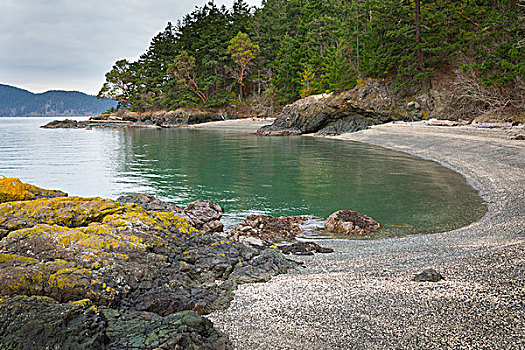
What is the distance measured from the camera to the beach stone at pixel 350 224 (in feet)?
24.1

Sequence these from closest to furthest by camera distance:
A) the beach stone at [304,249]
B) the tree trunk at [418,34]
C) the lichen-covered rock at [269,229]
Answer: the beach stone at [304,249], the lichen-covered rock at [269,229], the tree trunk at [418,34]

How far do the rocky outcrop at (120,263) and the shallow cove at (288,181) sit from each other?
174 inches

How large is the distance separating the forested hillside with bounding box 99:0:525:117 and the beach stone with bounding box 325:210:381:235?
54.1 ft

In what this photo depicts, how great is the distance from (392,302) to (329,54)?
1750 inches

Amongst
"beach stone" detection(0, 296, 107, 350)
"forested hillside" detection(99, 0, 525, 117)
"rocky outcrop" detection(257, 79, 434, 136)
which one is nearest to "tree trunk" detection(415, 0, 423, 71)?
"forested hillside" detection(99, 0, 525, 117)

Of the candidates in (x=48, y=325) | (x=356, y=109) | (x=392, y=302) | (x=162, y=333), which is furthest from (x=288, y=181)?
(x=356, y=109)

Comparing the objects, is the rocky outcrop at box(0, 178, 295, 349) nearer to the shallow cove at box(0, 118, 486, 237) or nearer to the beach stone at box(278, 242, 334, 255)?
the beach stone at box(278, 242, 334, 255)

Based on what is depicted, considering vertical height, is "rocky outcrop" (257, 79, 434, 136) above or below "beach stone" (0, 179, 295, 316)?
above

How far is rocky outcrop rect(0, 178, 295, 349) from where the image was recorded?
284cm

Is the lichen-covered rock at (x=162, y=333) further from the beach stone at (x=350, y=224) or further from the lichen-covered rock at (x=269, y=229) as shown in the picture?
the beach stone at (x=350, y=224)

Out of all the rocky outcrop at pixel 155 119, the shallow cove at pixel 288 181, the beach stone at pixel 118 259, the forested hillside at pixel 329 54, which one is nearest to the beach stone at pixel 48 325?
the beach stone at pixel 118 259

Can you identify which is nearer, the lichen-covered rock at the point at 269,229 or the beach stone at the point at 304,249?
the beach stone at the point at 304,249

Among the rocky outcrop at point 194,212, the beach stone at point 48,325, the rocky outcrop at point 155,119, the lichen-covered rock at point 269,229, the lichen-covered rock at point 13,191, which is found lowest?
the lichen-covered rock at point 269,229

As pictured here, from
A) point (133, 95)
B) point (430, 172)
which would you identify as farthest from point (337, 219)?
point (133, 95)
